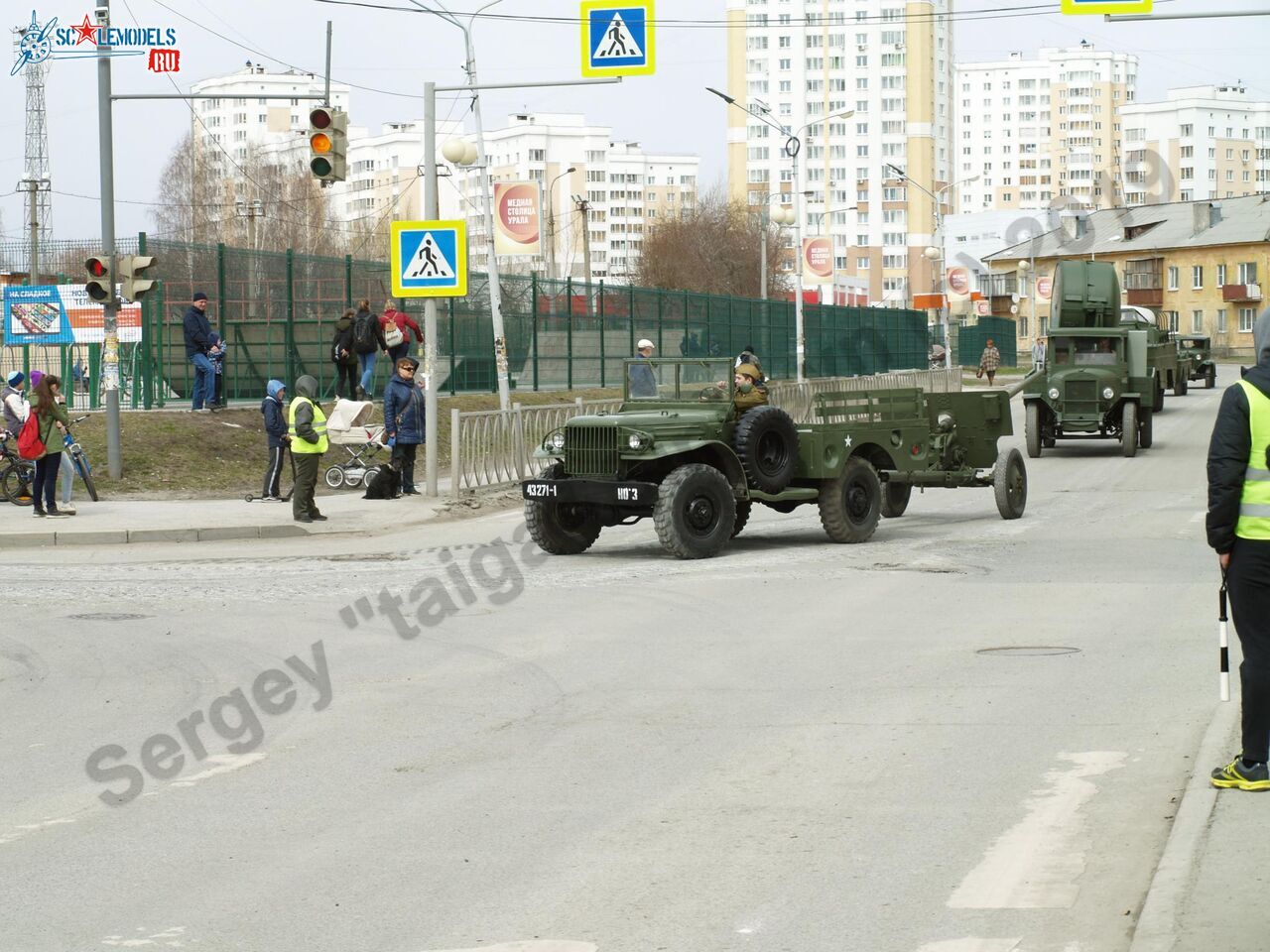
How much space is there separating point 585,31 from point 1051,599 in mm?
10816

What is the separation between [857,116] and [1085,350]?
411 feet

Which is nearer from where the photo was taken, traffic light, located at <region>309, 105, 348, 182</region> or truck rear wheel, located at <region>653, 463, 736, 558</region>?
truck rear wheel, located at <region>653, 463, 736, 558</region>

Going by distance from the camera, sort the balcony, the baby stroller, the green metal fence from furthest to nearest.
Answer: the balcony < the green metal fence < the baby stroller

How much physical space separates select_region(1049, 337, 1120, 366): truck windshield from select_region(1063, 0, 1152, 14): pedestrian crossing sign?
13.2 m

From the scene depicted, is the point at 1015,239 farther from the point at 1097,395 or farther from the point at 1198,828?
the point at 1198,828

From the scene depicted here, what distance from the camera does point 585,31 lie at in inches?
814

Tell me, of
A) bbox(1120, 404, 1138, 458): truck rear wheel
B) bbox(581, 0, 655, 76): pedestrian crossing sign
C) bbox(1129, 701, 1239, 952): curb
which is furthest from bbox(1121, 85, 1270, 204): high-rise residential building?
bbox(1129, 701, 1239, 952): curb

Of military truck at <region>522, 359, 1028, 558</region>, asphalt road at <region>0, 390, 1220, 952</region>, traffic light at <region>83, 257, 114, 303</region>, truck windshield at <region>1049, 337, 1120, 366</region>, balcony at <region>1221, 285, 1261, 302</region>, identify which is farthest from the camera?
balcony at <region>1221, 285, 1261, 302</region>

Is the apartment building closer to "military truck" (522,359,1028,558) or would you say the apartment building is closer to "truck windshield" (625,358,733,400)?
"military truck" (522,359,1028,558)

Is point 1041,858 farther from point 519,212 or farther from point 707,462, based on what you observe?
point 519,212

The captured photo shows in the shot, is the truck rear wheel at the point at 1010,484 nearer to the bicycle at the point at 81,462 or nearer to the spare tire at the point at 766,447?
the spare tire at the point at 766,447

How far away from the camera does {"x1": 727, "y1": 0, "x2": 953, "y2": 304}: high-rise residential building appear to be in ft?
499

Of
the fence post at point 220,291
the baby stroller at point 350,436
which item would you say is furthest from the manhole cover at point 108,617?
the fence post at point 220,291

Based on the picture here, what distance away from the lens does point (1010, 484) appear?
1917cm
